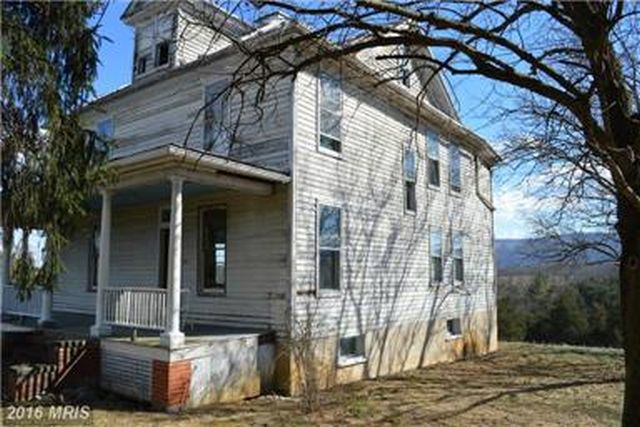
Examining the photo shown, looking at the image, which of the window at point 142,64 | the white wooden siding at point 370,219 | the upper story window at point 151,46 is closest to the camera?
the white wooden siding at point 370,219

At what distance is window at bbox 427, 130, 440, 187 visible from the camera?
55.4ft

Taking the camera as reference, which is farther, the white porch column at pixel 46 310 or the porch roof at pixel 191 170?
the white porch column at pixel 46 310

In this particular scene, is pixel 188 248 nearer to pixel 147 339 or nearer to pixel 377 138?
pixel 147 339

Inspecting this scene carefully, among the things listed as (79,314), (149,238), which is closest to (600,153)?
(149,238)

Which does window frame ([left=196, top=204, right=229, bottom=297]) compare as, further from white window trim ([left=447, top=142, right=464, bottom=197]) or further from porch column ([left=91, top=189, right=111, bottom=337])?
white window trim ([left=447, top=142, right=464, bottom=197])

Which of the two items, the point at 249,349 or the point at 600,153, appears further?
the point at 249,349

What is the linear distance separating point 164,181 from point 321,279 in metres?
3.64

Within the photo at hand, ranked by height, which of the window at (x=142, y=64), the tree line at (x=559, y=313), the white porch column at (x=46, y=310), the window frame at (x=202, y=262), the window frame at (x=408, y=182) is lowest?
the tree line at (x=559, y=313)

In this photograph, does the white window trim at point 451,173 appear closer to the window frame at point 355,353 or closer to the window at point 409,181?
the window at point 409,181

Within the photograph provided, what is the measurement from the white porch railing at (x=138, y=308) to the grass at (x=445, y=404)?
1.41 meters

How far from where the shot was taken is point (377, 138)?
14.4m

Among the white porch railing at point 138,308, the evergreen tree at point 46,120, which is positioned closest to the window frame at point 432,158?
the white porch railing at point 138,308

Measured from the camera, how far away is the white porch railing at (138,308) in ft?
33.8

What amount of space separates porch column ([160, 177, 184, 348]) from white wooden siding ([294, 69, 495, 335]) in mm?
2362
